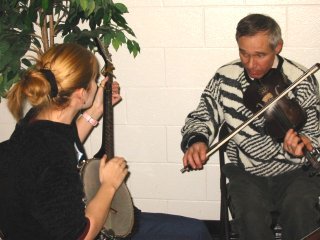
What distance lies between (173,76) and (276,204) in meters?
0.87

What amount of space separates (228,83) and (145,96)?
550 mm

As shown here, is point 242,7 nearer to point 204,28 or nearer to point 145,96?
point 204,28

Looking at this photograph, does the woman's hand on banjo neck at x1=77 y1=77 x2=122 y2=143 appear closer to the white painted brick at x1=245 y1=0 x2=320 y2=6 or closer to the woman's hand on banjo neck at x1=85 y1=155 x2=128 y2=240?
the woman's hand on banjo neck at x1=85 y1=155 x2=128 y2=240

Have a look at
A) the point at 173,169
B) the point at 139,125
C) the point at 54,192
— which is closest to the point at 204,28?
the point at 139,125

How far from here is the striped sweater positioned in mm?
1975

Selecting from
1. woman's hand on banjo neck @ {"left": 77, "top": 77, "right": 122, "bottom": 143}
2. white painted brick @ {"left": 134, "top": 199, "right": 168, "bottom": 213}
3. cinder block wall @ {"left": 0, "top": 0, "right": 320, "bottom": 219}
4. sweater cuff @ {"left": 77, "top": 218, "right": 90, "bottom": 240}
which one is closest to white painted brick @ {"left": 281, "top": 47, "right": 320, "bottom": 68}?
cinder block wall @ {"left": 0, "top": 0, "right": 320, "bottom": 219}

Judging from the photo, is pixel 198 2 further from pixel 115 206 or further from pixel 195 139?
pixel 115 206

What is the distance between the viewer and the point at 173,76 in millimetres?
2387

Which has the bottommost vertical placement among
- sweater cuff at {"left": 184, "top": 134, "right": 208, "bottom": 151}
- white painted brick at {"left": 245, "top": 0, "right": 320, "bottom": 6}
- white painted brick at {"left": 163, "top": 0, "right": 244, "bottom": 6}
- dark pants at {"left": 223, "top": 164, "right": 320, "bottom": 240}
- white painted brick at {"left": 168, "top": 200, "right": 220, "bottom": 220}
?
white painted brick at {"left": 168, "top": 200, "right": 220, "bottom": 220}

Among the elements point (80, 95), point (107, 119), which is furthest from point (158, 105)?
point (80, 95)

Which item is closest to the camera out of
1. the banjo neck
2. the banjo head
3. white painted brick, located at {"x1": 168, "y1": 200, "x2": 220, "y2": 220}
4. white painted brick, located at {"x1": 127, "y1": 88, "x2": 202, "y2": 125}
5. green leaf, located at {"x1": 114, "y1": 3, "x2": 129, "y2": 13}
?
the banjo head

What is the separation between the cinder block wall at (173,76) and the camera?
2232 mm

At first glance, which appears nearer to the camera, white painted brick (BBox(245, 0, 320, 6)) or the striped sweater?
the striped sweater

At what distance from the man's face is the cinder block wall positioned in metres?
0.34
